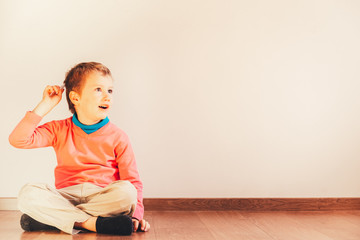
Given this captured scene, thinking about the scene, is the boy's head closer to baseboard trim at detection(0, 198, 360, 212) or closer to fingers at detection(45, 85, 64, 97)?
fingers at detection(45, 85, 64, 97)

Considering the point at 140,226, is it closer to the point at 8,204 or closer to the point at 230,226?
the point at 230,226

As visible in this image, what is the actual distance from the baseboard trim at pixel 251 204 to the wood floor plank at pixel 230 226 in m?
0.06

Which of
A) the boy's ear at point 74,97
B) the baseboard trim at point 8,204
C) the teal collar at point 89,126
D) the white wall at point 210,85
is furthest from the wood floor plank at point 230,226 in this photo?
the baseboard trim at point 8,204

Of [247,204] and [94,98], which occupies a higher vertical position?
[94,98]

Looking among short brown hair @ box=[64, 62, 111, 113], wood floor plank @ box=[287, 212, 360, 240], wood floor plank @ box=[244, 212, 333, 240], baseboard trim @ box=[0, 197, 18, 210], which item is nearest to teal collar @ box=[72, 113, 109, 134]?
short brown hair @ box=[64, 62, 111, 113]

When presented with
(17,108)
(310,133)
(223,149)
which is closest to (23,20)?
(17,108)

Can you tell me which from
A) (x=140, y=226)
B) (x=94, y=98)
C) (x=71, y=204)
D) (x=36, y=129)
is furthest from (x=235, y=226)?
(x=36, y=129)

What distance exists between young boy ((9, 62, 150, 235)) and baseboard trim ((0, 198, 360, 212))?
318 mm

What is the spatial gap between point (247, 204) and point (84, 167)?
0.75 meters

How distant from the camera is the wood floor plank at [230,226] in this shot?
4.39 ft

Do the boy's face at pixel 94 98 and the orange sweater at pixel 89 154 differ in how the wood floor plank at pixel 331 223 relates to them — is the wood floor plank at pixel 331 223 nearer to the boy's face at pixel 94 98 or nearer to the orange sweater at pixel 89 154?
the orange sweater at pixel 89 154

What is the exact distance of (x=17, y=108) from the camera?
5.90ft

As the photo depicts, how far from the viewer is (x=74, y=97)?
157cm

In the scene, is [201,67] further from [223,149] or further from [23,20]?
[23,20]
